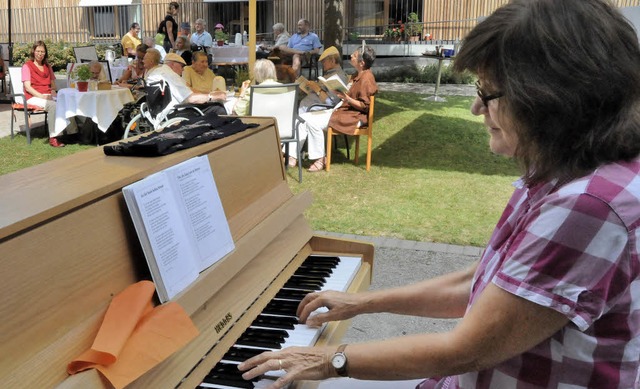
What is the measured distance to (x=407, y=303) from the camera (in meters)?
1.86

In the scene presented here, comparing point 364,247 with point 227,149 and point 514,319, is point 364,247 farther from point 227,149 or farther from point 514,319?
point 514,319

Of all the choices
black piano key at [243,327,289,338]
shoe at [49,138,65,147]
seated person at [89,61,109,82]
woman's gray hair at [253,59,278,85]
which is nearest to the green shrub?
seated person at [89,61,109,82]

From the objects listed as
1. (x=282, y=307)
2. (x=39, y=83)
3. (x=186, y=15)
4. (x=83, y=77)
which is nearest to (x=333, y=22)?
(x=83, y=77)

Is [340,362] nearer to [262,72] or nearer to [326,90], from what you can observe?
[262,72]

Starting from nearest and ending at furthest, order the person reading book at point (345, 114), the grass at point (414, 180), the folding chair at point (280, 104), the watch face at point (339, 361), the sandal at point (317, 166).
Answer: the watch face at point (339, 361) → the grass at point (414, 180) → the folding chair at point (280, 104) → the person reading book at point (345, 114) → the sandal at point (317, 166)

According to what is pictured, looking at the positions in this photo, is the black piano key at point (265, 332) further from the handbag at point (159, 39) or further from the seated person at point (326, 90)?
the handbag at point (159, 39)

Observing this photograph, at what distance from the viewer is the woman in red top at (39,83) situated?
9.32 metres

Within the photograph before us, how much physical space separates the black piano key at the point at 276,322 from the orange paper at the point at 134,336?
0.33 m

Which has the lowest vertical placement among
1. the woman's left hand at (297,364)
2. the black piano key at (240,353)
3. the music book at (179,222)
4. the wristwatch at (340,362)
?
the black piano key at (240,353)

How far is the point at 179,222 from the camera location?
1824 mm

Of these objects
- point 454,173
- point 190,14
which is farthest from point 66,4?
point 454,173

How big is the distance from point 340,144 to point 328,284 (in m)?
6.92

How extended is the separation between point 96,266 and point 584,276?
1.16 m

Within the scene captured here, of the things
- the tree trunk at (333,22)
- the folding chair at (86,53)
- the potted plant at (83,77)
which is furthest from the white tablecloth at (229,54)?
the potted plant at (83,77)
